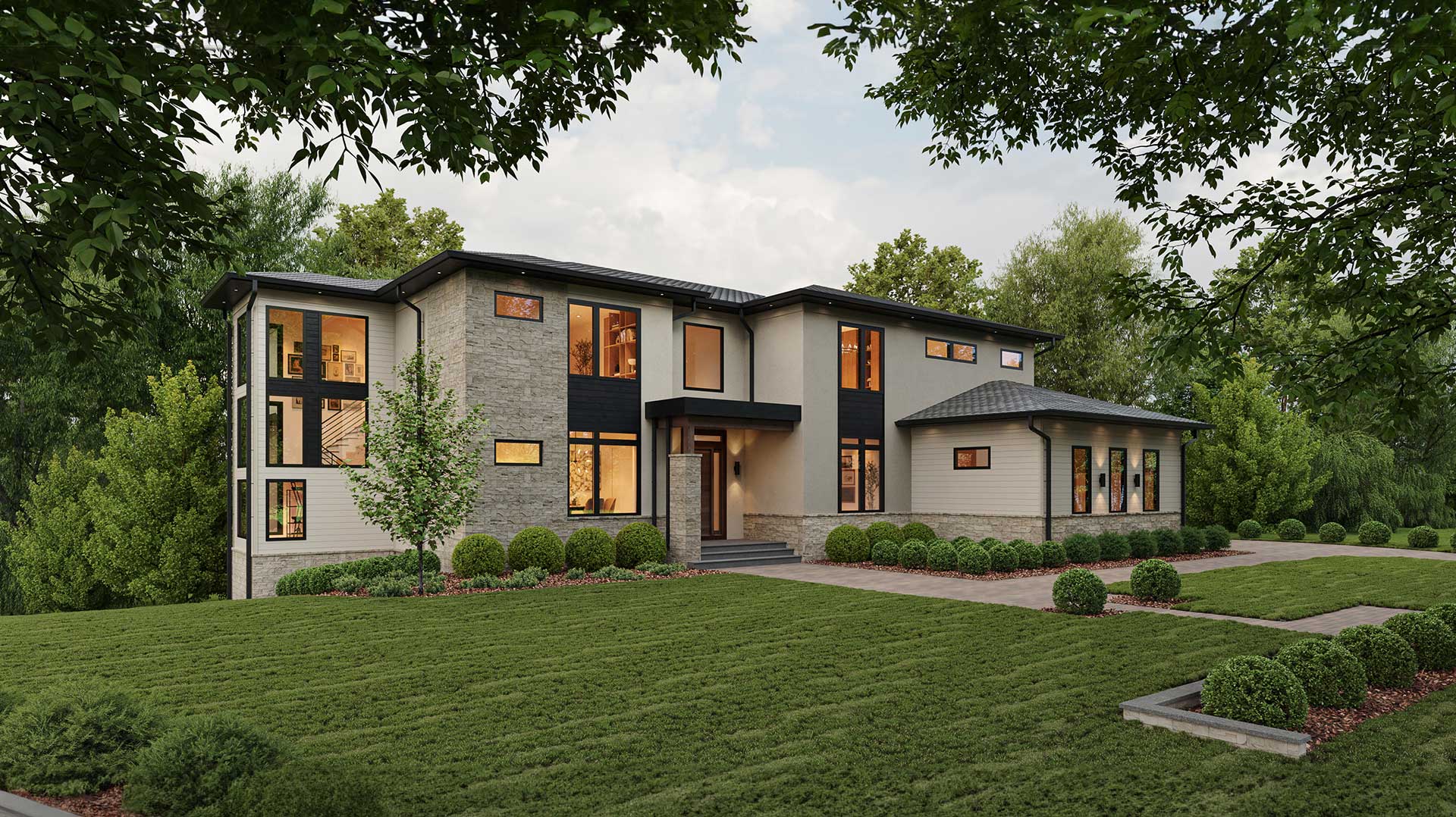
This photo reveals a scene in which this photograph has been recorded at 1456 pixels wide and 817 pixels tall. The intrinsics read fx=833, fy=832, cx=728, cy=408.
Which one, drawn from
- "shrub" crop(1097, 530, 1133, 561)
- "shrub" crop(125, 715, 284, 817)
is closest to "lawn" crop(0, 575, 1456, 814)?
"shrub" crop(125, 715, 284, 817)

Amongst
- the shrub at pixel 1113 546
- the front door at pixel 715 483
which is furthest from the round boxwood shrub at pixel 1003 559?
the front door at pixel 715 483

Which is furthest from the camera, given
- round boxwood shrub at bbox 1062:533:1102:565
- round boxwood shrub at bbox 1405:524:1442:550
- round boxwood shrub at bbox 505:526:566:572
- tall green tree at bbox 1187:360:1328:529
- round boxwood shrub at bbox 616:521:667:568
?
tall green tree at bbox 1187:360:1328:529

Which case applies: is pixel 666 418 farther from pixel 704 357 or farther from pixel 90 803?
pixel 90 803

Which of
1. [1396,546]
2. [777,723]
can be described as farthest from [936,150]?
[1396,546]

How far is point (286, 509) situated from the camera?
1655cm

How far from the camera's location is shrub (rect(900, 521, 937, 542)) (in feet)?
62.4

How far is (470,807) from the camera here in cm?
457

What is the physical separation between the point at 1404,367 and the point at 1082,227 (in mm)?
28682

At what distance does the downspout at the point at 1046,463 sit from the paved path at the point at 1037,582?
1.58m

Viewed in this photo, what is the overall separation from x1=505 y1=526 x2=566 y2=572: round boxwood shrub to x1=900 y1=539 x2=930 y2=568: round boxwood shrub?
680cm

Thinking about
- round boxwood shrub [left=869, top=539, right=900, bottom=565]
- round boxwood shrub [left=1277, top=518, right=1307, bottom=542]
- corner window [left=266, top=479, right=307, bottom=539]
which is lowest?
round boxwood shrub [left=1277, top=518, right=1307, bottom=542]

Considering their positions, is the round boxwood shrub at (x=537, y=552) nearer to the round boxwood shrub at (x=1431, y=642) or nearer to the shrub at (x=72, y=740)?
the shrub at (x=72, y=740)

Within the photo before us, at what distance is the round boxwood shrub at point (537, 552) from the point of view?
1512cm

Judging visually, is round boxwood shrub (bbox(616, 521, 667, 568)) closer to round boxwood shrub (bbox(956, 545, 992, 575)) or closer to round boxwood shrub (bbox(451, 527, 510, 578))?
round boxwood shrub (bbox(451, 527, 510, 578))
